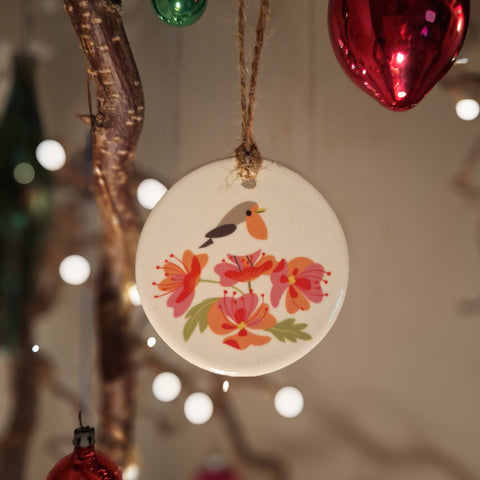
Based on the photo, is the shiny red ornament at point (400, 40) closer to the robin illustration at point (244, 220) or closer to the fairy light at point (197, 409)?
the robin illustration at point (244, 220)

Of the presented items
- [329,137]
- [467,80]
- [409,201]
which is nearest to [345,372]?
[409,201]

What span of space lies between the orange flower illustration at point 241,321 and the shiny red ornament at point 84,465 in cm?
29

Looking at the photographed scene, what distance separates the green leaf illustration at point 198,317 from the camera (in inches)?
30.9

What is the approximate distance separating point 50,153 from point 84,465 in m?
0.60

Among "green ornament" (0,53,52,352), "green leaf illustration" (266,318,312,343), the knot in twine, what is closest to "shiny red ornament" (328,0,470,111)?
the knot in twine

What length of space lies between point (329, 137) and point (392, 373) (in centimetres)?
56

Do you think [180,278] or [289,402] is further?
[289,402]

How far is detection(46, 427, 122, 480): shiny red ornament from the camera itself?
2.62 ft

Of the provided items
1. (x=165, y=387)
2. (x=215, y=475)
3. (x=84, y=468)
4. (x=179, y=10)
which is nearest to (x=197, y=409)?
(x=165, y=387)

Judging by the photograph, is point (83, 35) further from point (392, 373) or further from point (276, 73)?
point (392, 373)

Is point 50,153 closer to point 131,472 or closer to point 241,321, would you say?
point 241,321

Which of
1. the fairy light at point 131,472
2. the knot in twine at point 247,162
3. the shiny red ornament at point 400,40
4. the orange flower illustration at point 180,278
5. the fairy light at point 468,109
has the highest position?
the shiny red ornament at point 400,40

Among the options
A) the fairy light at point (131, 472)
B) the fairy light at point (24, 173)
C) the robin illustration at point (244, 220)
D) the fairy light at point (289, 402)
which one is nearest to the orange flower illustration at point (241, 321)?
the robin illustration at point (244, 220)

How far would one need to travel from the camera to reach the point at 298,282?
79 centimetres
